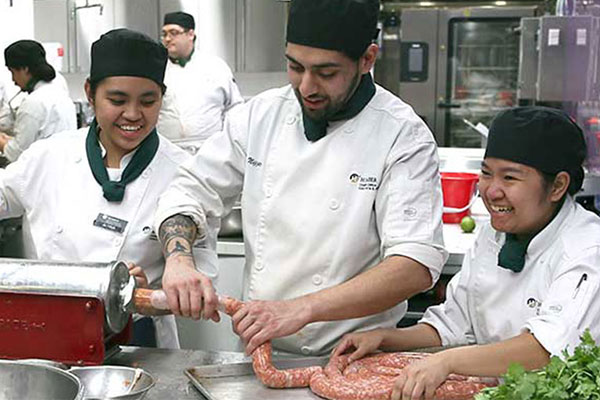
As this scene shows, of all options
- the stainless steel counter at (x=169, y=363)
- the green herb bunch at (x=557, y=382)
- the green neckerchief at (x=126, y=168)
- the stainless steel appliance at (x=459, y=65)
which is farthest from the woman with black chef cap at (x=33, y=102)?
the green herb bunch at (x=557, y=382)

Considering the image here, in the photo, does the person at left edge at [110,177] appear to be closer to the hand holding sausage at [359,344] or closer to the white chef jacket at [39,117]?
the hand holding sausage at [359,344]

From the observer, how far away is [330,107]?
1916 millimetres

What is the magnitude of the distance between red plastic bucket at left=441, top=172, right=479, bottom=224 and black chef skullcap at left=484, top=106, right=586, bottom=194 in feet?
4.61

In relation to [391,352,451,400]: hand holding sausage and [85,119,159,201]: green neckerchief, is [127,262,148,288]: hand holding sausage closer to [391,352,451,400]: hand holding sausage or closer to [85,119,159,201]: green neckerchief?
[85,119,159,201]: green neckerchief

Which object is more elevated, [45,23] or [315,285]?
[45,23]

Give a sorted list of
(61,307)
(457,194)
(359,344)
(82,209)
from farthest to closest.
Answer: (457,194)
(82,209)
(359,344)
(61,307)

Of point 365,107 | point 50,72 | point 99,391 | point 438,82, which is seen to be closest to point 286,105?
point 365,107

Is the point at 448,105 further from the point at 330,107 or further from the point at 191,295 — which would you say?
the point at 191,295

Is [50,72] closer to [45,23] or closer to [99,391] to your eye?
[45,23]

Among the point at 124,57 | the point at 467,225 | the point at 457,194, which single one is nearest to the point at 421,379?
the point at 124,57

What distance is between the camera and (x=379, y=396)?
1.64 metres

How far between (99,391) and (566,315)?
1005 mm

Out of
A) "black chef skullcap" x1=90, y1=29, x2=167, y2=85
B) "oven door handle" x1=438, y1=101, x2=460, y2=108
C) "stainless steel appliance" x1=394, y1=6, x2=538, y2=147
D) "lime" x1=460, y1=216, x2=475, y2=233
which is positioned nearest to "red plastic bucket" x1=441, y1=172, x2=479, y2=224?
"lime" x1=460, y1=216, x2=475, y2=233

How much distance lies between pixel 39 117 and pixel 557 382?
4854 mm
